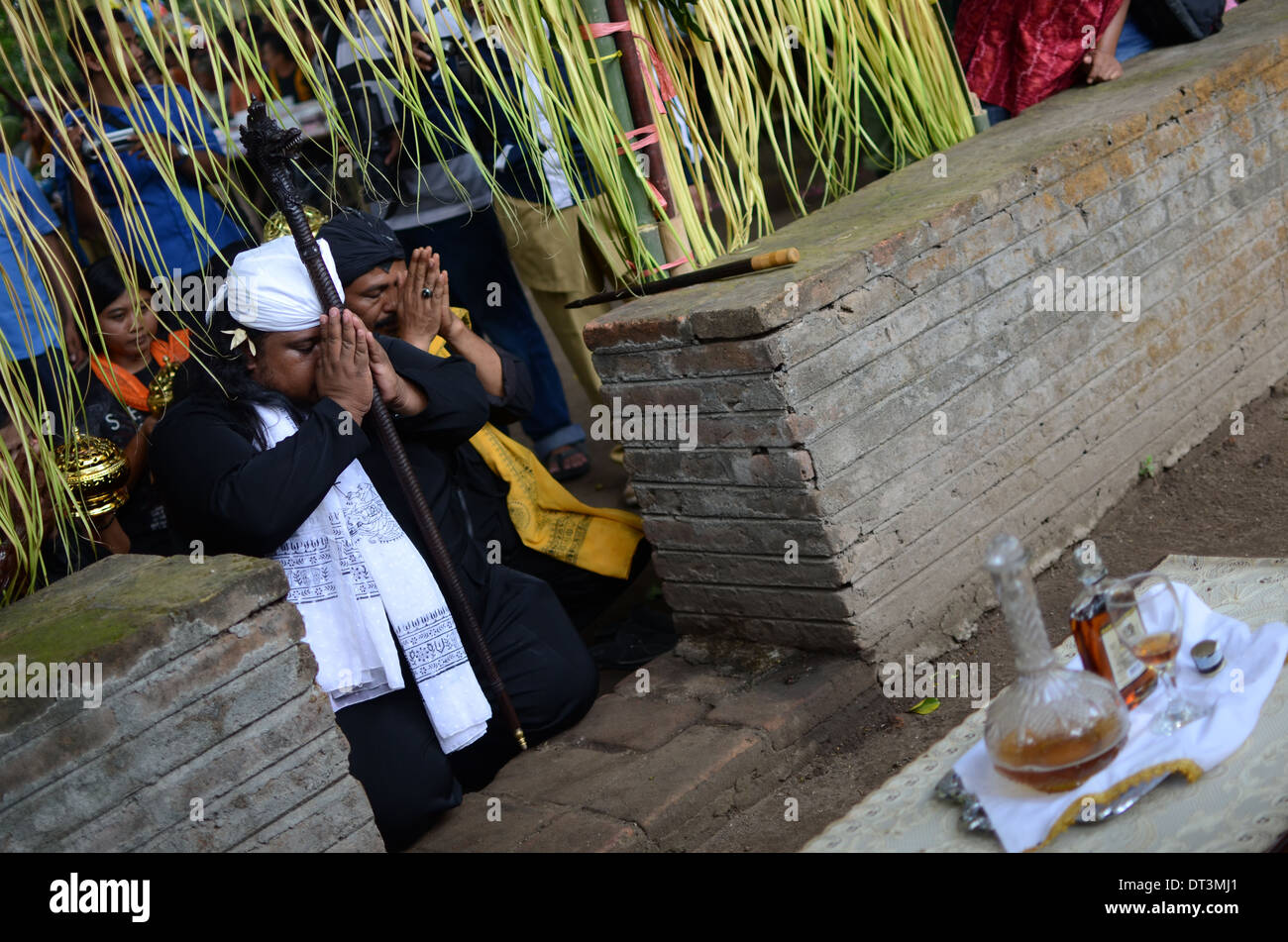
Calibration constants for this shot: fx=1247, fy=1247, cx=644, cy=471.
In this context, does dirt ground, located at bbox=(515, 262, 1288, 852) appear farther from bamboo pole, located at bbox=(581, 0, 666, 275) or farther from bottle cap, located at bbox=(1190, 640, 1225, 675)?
bamboo pole, located at bbox=(581, 0, 666, 275)

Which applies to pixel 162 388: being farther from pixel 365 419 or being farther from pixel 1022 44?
pixel 1022 44

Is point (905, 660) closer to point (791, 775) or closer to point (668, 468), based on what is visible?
point (791, 775)

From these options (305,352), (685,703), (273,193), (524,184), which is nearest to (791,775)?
(685,703)

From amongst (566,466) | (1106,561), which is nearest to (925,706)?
(1106,561)

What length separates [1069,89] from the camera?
4.29 metres

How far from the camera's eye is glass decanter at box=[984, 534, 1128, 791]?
5.93 feet

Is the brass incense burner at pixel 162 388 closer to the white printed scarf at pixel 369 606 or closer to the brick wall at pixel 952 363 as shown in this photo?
the white printed scarf at pixel 369 606

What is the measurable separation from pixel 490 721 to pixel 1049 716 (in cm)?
175

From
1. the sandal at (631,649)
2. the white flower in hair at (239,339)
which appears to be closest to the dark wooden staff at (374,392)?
the white flower in hair at (239,339)

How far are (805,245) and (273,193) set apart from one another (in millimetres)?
1335

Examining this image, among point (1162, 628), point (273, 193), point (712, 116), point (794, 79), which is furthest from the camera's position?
point (712, 116)

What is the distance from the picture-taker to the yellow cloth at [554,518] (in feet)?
12.1

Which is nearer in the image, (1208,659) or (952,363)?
(1208,659)

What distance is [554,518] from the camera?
147 inches
